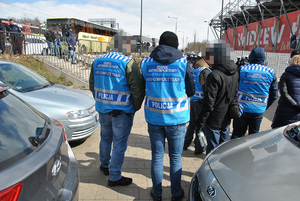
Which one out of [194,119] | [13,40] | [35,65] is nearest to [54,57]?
[35,65]

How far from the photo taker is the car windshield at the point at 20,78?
158 inches

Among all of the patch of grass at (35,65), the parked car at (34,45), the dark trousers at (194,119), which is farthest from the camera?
the parked car at (34,45)

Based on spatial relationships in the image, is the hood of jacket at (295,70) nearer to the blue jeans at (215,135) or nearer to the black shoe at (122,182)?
the blue jeans at (215,135)

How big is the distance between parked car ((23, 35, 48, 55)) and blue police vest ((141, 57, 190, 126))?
9.76m

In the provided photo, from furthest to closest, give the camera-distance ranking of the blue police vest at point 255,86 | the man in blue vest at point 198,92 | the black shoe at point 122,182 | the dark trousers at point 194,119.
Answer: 1. the dark trousers at point 194,119
2. the man in blue vest at point 198,92
3. the blue police vest at point 255,86
4. the black shoe at point 122,182

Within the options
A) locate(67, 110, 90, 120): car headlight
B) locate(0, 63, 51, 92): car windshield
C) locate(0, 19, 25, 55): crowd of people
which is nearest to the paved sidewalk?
locate(67, 110, 90, 120): car headlight

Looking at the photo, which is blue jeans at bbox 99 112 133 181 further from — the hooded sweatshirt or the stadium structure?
the stadium structure

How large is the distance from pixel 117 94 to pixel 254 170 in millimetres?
1683

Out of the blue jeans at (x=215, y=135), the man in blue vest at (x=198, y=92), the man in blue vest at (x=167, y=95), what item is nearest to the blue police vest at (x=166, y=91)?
the man in blue vest at (x=167, y=95)

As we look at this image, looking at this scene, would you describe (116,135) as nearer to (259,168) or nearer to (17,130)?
(17,130)

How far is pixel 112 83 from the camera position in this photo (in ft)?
8.71

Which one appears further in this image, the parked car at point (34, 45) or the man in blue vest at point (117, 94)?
the parked car at point (34, 45)

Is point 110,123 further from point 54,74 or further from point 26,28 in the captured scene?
point 26,28

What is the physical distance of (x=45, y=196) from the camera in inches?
55.5
